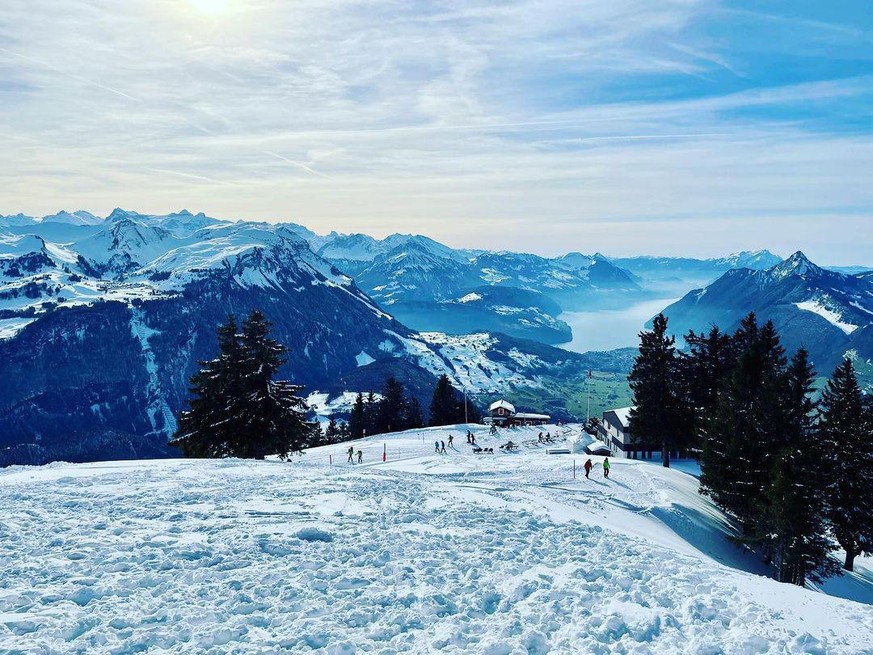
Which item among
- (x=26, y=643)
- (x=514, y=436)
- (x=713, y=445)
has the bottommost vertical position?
(x=514, y=436)

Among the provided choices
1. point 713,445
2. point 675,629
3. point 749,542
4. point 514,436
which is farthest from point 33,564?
point 514,436

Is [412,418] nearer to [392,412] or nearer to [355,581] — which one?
[392,412]

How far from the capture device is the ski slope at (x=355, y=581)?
1077 cm

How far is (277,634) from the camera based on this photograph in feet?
→ 35.7

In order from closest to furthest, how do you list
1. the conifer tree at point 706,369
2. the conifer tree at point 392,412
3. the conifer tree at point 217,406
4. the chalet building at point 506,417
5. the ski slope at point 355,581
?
the ski slope at point 355,581 → the conifer tree at point 217,406 → the conifer tree at point 706,369 → the conifer tree at point 392,412 → the chalet building at point 506,417

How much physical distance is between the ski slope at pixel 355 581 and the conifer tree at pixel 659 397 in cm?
3031

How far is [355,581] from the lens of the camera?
13.5 metres

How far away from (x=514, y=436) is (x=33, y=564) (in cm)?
6224

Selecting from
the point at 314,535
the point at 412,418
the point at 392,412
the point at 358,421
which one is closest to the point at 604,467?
the point at 314,535


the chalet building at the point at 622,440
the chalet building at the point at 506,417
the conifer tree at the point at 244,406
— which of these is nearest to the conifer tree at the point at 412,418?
the chalet building at the point at 506,417

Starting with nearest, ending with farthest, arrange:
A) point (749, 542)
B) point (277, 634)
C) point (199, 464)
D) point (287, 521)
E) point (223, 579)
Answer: point (277, 634) → point (223, 579) → point (287, 521) → point (199, 464) → point (749, 542)

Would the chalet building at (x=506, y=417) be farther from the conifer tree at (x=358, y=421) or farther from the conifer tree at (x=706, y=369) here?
the conifer tree at (x=706, y=369)

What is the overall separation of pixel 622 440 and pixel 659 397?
19.0 meters

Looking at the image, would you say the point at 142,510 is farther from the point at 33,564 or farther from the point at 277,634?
the point at 277,634
